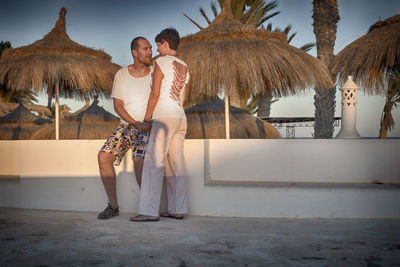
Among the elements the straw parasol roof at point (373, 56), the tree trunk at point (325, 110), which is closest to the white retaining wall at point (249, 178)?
the straw parasol roof at point (373, 56)

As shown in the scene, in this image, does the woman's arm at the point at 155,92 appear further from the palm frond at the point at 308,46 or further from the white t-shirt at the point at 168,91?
the palm frond at the point at 308,46

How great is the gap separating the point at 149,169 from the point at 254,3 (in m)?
14.1

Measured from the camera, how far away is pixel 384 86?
8.46 metres

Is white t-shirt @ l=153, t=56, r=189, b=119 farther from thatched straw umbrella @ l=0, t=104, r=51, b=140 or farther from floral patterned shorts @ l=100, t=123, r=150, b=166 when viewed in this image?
thatched straw umbrella @ l=0, t=104, r=51, b=140

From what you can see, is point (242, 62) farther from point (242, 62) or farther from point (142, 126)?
point (142, 126)

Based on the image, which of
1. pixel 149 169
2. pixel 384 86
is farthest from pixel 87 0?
pixel 149 169

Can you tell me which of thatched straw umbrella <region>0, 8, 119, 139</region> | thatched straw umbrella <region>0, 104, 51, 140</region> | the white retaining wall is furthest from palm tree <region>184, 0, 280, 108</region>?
the white retaining wall

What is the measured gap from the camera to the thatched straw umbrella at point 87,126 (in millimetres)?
10370

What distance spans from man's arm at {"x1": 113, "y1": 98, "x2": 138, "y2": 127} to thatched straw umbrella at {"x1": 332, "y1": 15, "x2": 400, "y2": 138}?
17.4 feet

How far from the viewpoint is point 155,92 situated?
3578 millimetres

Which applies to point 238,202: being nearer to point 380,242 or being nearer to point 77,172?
point 380,242

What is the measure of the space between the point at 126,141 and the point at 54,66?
353cm

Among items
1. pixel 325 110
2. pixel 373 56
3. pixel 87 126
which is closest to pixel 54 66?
pixel 87 126

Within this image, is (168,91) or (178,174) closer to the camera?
(168,91)
